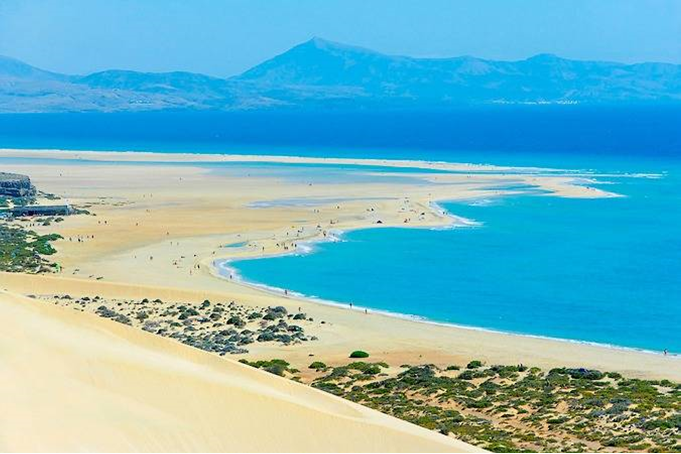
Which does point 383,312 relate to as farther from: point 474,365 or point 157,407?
point 157,407

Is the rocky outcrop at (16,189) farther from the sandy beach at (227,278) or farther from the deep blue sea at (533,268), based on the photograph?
the deep blue sea at (533,268)

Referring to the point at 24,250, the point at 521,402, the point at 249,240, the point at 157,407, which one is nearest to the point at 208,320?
the point at 521,402

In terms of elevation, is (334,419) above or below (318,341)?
above

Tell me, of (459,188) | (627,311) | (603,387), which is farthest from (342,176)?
(603,387)

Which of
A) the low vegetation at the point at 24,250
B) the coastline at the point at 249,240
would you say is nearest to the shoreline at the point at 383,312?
the coastline at the point at 249,240

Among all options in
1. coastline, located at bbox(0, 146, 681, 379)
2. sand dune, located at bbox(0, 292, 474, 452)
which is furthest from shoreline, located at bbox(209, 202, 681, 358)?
sand dune, located at bbox(0, 292, 474, 452)

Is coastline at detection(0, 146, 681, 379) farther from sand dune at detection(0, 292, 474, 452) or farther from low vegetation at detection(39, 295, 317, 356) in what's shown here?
sand dune at detection(0, 292, 474, 452)

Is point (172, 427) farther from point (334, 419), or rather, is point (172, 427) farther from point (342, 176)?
point (342, 176)
